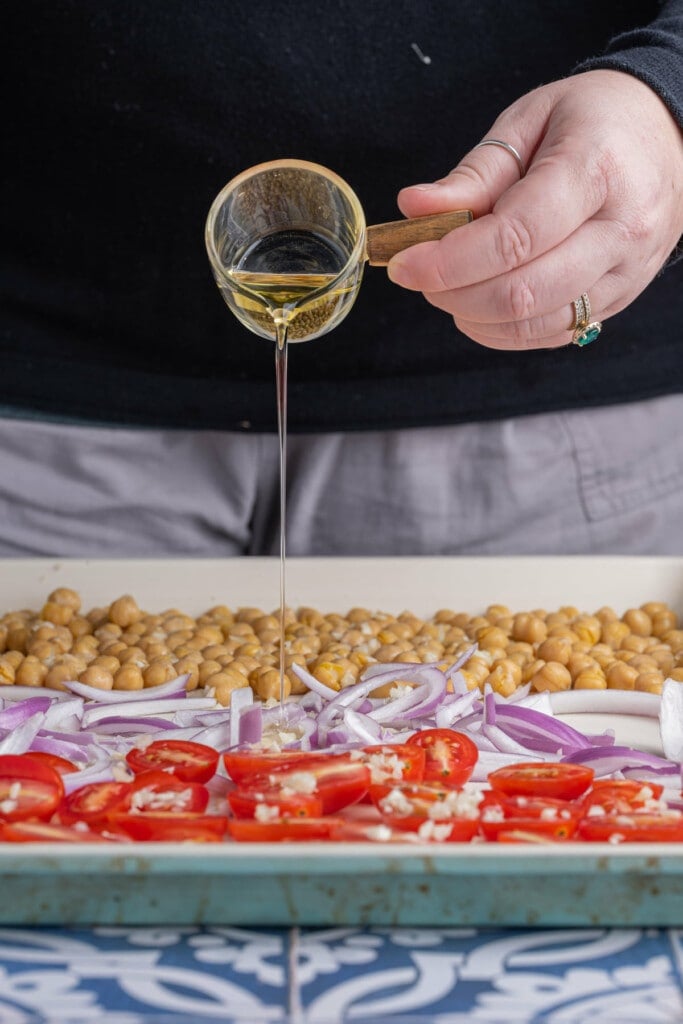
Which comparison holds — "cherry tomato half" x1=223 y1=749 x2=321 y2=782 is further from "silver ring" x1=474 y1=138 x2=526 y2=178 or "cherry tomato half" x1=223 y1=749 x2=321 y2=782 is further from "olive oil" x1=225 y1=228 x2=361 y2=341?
"silver ring" x1=474 y1=138 x2=526 y2=178

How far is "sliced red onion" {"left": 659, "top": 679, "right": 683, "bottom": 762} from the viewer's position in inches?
49.7

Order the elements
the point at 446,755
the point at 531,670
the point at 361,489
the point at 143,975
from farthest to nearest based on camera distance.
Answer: the point at 361,489 < the point at 531,670 < the point at 446,755 < the point at 143,975

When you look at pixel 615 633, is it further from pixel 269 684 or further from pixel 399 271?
pixel 399 271

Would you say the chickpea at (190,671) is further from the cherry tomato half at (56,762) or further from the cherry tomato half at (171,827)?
the cherry tomato half at (171,827)

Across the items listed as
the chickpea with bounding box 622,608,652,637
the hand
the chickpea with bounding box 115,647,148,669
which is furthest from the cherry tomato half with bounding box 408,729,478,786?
the chickpea with bounding box 622,608,652,637

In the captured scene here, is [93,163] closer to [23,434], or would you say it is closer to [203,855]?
[23,434]

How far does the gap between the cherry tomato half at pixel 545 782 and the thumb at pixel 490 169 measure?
56 cm

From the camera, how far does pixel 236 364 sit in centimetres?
191

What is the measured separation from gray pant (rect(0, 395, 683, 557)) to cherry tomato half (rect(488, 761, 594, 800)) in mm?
991

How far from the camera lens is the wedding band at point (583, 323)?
135cm

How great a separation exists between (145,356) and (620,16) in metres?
0.86

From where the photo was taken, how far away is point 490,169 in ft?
4.17

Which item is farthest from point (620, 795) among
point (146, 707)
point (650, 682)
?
point (146, 707)

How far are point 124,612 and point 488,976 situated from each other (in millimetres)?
1028
